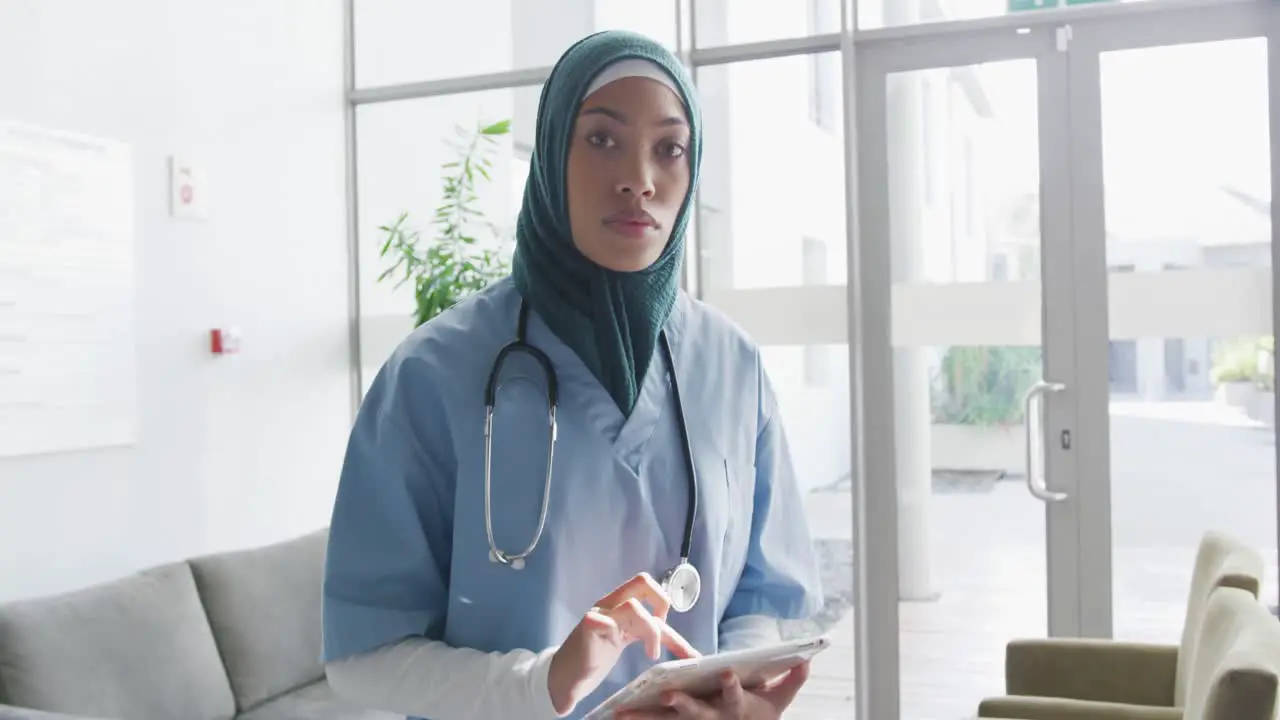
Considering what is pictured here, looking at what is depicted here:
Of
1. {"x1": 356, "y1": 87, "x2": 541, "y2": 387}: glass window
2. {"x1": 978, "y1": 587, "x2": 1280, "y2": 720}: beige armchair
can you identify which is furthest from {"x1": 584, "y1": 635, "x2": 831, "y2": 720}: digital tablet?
{"x1": 356, "y1": 87, "x2": 541, "y2": 387}: glass window

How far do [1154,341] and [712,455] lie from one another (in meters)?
2.67

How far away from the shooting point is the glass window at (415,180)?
4.36 metres

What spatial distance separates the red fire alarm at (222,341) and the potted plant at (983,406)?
2.26 m

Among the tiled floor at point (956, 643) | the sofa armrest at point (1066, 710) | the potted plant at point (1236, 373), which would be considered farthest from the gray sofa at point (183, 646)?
the potted plant at point (1236, 373)

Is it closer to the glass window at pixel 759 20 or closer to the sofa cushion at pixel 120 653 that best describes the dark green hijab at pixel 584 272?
the sofa cushion at pixel 120 653

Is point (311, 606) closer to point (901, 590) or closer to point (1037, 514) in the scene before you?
point (901, 590)

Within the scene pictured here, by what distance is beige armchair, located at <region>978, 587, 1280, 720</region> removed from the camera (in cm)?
163

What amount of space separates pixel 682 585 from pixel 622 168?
413 millimetres

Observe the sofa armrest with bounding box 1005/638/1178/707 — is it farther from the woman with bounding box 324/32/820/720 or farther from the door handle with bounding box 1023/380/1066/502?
the woman with bounding box 324/32/820/720

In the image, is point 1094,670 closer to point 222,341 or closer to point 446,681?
point 446,681

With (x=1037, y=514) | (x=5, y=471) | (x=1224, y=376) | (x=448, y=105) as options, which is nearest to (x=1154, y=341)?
(x=1224, y=376)

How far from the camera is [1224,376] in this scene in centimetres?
337

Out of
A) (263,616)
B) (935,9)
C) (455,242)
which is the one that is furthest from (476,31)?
(263,616)

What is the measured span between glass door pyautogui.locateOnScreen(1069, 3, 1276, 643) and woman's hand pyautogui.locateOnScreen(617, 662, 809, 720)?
2754 millimetres
